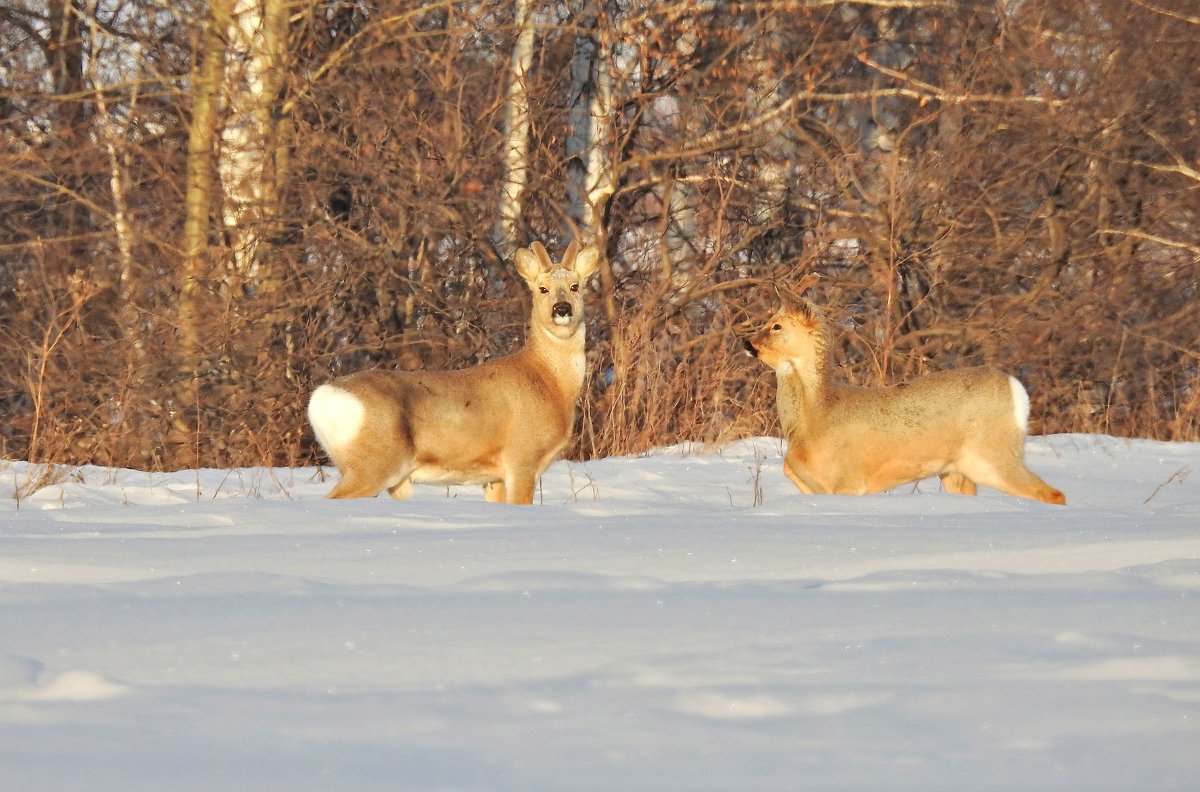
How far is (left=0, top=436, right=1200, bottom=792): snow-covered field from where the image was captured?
2781 millimetres

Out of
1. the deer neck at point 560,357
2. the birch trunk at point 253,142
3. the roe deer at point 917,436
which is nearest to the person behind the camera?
the roe deer at point 917,436

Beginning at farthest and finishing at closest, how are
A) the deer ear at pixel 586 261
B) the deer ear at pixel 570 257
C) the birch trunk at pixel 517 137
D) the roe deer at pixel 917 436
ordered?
1. the birch trunk at pixel 517 137
2. the deer ear at pixel 586 261
3. the deer ear at pixel 570 257
4. the roe deer at pixel 917 436

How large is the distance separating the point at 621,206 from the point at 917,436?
6.91m

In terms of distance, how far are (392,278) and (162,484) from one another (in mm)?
3912

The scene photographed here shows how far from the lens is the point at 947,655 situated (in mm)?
3547

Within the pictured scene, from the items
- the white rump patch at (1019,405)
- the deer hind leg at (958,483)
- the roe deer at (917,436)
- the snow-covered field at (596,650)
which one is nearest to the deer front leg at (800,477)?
the roe deer at (917,436)

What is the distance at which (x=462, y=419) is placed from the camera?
7.34 m

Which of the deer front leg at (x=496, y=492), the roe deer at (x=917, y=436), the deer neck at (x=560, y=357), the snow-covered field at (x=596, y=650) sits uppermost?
the deer neck at (x=560, y=357)

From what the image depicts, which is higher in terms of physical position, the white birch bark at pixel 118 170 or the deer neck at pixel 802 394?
the white birch bark at pixel 118 170

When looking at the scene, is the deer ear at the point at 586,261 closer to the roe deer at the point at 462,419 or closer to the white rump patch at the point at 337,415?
the roe deer at the point at 462,419

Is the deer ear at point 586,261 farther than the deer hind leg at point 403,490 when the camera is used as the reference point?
Yes

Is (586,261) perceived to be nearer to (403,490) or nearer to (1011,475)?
(403,490)

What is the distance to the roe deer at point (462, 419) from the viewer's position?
23.5 feet

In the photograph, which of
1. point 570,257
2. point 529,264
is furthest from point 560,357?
point 570,257
